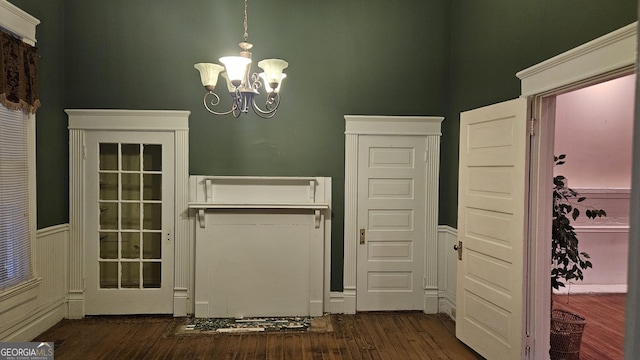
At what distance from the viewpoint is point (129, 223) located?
171 inches

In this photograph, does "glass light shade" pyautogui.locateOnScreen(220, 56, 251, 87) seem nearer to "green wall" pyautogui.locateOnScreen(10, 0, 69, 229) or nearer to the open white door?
the open white door

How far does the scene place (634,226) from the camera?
55 centimetres

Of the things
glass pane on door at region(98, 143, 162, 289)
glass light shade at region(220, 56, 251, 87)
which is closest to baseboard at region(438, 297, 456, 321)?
glass pane on door at region(98, 143, 162, 289)

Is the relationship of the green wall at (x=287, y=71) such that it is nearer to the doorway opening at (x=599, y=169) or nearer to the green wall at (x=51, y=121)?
the green wall at (x=51, y=121)

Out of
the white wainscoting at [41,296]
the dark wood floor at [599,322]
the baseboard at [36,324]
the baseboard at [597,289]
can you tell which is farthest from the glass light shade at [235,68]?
the baseboard at [597,289]

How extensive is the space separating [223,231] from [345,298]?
1.53 m

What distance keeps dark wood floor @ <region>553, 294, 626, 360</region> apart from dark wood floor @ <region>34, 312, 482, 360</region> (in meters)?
1.10

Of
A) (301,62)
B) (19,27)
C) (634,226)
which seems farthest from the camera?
(301,62)

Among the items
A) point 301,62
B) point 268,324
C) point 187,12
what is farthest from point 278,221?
point 187,12

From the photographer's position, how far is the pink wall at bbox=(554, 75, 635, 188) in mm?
4938

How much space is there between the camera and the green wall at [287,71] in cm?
420

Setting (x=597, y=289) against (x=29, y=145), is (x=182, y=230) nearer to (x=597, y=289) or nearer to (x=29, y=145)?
Answer: (x=29, y=145)

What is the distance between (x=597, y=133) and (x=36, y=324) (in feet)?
21.4

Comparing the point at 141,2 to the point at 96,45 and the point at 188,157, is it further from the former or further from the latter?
the point at 188,157
